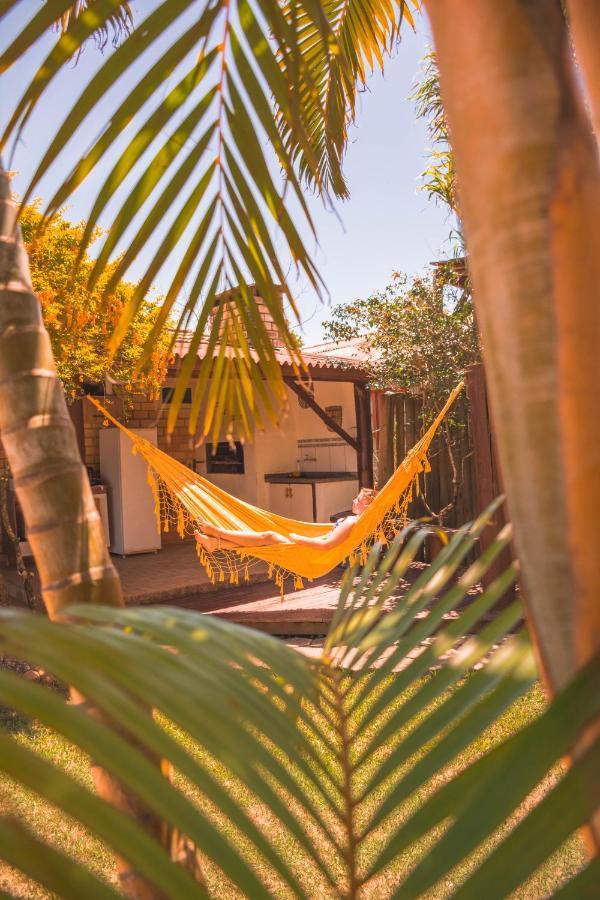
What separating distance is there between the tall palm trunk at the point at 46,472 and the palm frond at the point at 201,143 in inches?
5.2

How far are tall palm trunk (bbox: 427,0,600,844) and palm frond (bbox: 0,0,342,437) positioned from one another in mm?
133

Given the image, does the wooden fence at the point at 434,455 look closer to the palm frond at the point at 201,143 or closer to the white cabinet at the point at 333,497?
the white cabinet at the point at 333,497

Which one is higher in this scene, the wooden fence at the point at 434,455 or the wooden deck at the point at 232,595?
the wooden fence at the point at 434,455

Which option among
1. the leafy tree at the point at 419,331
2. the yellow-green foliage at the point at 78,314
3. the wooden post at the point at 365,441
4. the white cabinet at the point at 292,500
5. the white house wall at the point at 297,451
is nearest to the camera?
the yellow-green foliage at the point at 78,314

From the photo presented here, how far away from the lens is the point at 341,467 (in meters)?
9.20

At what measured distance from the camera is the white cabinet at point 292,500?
842 cm

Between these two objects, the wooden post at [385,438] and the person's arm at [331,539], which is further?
the wooden post at [385,438]

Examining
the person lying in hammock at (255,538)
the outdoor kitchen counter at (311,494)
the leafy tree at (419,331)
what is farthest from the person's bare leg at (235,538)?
the outdoor kitchen counter at (311,494)

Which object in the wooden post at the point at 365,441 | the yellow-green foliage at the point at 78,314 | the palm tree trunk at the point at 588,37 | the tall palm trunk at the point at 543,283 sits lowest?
the wooden post at the point at 365,441

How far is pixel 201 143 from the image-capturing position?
2.31ft

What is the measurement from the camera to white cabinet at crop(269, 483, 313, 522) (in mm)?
8422

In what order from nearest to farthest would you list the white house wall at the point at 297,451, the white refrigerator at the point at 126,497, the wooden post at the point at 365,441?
the wooden post at the point at 365,441 < the white refrigerator at the point at 126,497 < the white house wall at the point at 297,451

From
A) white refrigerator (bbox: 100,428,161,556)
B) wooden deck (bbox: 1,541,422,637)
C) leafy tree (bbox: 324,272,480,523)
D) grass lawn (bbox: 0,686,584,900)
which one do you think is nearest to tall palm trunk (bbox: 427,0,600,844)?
grass lawn (bbox: 0,686,584,900)

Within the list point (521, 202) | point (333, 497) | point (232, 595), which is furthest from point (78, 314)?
point (333, 497)
